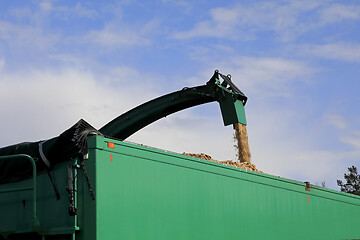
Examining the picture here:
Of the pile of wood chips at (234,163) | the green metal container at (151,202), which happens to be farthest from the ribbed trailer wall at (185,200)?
the pile of wood chips at (234,163)

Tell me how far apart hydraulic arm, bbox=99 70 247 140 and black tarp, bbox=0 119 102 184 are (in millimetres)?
5661

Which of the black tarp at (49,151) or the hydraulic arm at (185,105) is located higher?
the hydraulic arm at (185,105)

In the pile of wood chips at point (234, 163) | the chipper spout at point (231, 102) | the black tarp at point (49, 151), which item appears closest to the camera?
the black tarp at point (49, 151)

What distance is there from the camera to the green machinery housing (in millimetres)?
5254

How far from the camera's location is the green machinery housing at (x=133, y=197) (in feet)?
17.2

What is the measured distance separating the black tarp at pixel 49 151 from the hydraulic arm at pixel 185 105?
5.66 metres

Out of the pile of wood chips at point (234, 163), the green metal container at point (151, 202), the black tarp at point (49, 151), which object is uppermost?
the pile of wood chips at point (234, 163)

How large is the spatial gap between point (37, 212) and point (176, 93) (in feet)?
20.3

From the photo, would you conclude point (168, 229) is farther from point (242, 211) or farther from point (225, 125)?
point (225, 125)

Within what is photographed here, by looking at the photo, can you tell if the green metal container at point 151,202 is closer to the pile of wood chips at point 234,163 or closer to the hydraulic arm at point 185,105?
the pile of wood chips at point 234,163

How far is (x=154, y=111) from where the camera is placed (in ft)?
37.4

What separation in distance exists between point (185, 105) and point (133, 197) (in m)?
5.90

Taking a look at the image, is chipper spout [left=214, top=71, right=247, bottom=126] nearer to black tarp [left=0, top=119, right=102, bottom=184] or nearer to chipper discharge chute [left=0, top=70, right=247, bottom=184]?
chipper discharge chute [left=0, top=70, right=247, bottom=184]

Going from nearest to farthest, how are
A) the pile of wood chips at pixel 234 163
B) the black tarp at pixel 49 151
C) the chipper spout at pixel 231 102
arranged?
the black tarp at pixel 49 151, the pile of wood chips at pixel 234 163, the chipper spout at pixel 231 102
